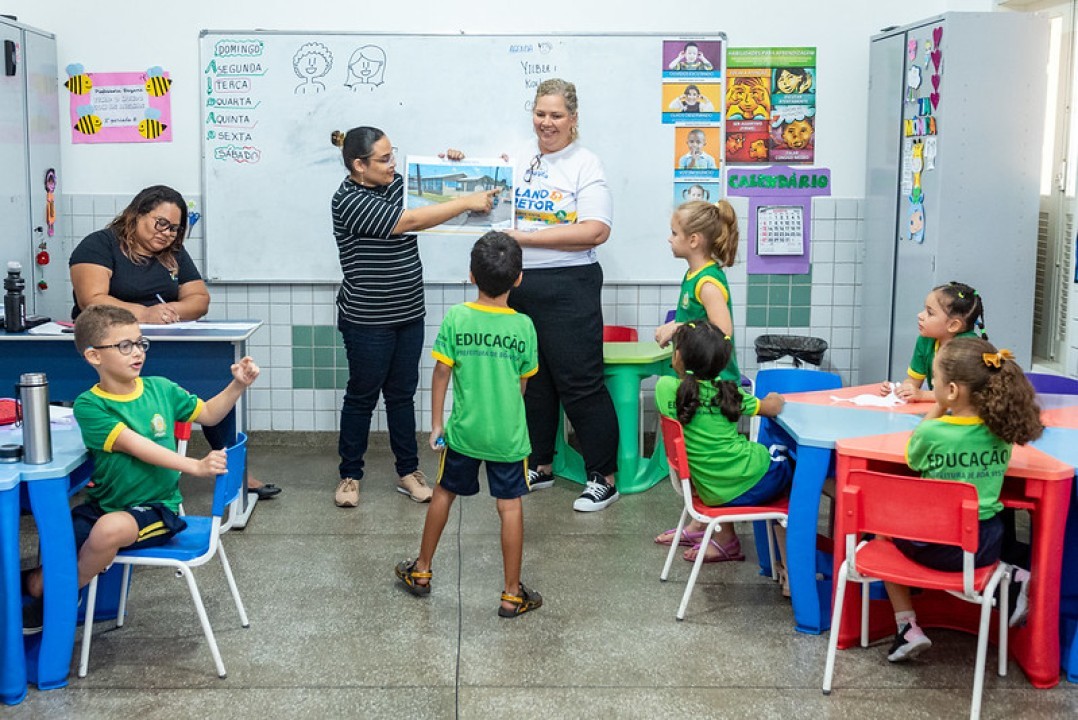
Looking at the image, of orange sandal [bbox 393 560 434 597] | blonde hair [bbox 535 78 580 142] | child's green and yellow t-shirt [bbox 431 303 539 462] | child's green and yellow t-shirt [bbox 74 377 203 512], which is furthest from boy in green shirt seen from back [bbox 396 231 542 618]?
blonde hair [bbox 535 78 580 142]

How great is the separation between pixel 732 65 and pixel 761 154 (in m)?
0.46

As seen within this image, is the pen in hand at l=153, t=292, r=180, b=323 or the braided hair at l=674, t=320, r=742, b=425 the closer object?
the braided hair at l=674, t=320, r=742, b=425

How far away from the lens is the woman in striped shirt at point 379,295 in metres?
4.87

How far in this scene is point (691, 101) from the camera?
6047mm

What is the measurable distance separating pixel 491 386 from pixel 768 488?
0.95m

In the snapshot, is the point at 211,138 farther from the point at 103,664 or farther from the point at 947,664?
the point at 947,664

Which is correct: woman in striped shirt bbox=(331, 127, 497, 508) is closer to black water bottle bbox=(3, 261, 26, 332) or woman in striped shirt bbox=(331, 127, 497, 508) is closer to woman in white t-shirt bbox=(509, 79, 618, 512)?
woman in white t-shirt bbox=(509, 79, 618, 512)

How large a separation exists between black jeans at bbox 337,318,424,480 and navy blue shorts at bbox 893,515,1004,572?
248cm

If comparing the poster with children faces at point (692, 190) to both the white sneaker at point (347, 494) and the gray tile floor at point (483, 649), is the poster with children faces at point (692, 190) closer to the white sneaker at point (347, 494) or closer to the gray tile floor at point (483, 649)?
the gray tile floor at point (483, 649)

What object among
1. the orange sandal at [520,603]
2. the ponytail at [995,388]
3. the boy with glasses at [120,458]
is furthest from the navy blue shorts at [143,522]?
the ponytail at [995,388]

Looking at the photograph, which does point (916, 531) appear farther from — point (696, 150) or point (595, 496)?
point (696, 150)

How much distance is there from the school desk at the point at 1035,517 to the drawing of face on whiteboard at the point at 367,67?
334 centimetres

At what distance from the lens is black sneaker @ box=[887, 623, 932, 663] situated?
3529 millimetres

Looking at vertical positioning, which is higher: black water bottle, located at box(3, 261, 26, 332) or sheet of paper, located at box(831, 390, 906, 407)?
black water bottle, located at box(3, 261, 26, 332)
